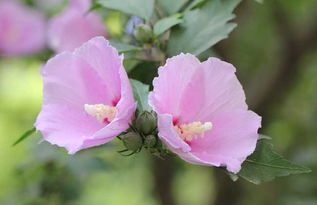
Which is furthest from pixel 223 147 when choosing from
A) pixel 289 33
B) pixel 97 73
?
pixel 289 33

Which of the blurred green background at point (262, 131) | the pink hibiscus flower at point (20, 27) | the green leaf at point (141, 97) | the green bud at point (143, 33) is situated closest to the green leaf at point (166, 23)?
the green bud at point (143, 33)

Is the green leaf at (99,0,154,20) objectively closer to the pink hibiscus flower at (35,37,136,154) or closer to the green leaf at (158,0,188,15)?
the green leaf at (158,0,188,15)

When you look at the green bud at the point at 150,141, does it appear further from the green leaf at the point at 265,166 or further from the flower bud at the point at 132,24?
the flower bud at the point at 132,24

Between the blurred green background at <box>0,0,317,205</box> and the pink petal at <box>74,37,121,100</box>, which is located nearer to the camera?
the pink petal at <box>74,37,121,100</box>

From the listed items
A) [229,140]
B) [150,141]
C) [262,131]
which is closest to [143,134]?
[150,141]

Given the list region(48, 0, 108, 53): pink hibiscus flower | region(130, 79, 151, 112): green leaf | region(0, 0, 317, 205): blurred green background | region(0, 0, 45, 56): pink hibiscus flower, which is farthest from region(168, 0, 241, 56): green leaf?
region(0, 0, 45, 56): pink hibiscus flower

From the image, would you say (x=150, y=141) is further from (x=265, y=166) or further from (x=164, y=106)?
(x=265, y=166)

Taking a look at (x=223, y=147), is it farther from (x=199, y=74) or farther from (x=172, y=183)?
(x=172, y=183)
